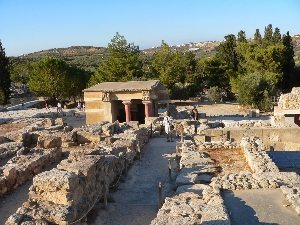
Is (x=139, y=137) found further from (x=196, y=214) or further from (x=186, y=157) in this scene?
(x=196, y=214)

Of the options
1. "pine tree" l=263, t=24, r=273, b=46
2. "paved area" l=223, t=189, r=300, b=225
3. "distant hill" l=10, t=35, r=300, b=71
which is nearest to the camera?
"paved area" l=223, t=189, r=300, b=225

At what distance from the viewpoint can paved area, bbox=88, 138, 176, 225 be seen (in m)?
10.6

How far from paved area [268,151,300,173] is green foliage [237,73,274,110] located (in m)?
22.8

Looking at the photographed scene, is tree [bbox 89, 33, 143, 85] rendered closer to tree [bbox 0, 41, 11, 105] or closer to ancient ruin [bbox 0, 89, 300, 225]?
tree [bbox 0, 41, 11, 105]

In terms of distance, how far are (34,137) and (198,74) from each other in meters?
35.9

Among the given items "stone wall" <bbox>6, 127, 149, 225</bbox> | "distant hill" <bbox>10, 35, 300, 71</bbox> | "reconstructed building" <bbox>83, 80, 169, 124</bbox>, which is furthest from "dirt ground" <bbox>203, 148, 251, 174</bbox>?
"distant hill" <bbox>10, 35, 300, 71</bbox>

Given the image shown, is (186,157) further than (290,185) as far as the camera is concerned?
Yes

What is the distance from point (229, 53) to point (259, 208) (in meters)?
44.0

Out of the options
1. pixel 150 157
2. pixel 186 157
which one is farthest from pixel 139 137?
pixel 186 157

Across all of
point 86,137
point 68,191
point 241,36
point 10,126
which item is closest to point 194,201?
point 68,191

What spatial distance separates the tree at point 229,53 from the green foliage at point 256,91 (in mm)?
11961

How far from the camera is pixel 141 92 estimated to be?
26609mm

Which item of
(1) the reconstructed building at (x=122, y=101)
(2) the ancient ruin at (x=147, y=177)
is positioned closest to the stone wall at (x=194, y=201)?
(2) the ancient ruin at (x=147, y=177)

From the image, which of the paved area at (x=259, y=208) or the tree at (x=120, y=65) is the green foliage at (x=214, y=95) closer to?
the tree at (x=120, y=65)
